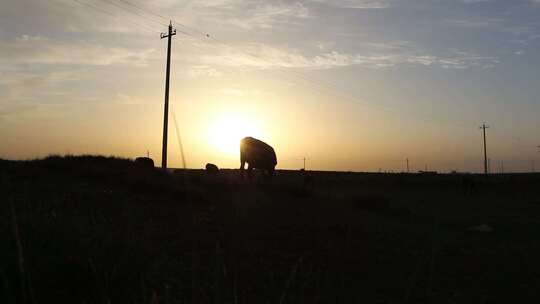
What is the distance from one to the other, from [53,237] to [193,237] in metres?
2.78

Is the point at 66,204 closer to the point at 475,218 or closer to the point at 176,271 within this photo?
the point at 176,271

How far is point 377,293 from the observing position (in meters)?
7.72

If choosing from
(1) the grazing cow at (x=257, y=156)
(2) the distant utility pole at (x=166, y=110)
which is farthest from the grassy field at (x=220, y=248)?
(2) the distant utility pole at (x=166, y=110)

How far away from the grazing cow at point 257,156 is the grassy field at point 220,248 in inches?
359

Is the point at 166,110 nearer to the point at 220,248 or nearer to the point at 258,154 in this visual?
the point at 258,154

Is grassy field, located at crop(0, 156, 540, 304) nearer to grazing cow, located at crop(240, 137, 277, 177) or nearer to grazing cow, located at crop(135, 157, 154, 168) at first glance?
grazing cow, located at crop(135, 157, 154, 168)

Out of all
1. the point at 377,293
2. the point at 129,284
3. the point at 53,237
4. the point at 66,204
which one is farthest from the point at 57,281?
the point at 66,204

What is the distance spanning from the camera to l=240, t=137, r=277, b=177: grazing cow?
26.7 meters

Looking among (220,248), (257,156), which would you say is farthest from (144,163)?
(220,248)

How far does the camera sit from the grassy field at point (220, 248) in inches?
229

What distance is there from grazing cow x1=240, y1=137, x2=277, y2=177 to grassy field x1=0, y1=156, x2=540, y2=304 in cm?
912

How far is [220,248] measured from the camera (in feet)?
25.8

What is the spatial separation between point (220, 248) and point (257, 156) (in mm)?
18908

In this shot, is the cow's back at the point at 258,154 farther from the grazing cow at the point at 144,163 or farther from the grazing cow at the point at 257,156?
the grazing cow at the point at 144,163
